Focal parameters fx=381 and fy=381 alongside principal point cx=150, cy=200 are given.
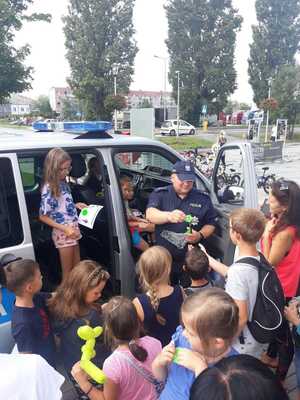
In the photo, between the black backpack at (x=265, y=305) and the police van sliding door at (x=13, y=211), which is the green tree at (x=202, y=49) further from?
the black backpack at (x=265, y=305)

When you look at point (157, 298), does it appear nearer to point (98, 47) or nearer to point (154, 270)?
point (154, 270)

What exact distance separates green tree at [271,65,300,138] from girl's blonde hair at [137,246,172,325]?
107 feet

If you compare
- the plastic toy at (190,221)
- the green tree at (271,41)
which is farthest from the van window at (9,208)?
the green tree at (271,41)

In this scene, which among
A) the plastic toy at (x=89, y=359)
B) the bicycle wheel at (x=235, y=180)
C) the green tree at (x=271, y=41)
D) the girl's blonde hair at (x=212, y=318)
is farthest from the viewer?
the green tree at (x=271, y=41)

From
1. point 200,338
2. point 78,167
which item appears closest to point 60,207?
point 78,167

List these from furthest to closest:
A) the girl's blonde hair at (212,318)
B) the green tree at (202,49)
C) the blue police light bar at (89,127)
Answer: the green tree at (202,49) < the blue police light bar at (89,127) < the girl's blonde hair at (212,318)

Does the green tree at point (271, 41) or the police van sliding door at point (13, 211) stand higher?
the green tree at point (271, 41)

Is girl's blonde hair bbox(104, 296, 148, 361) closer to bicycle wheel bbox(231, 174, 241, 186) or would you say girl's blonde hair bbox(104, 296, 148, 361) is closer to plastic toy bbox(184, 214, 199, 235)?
plastic toy bbox(184, 214, 199, 235)

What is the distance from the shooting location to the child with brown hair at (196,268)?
9.08 feet

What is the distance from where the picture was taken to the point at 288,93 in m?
32.0

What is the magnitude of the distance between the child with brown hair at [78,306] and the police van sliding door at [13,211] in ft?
1.66

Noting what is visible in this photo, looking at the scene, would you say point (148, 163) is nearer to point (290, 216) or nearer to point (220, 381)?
point (290, 216)

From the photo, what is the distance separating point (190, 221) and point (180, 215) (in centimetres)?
11

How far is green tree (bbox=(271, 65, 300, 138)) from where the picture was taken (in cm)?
3177
